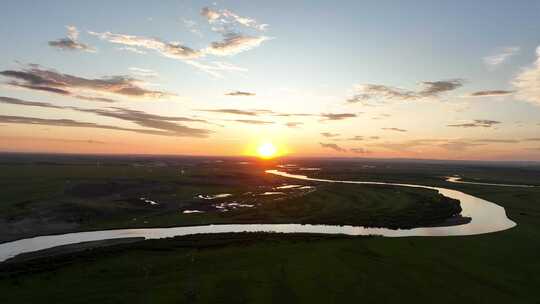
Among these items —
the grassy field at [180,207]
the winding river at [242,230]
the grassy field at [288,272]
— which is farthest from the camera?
the grassy field at [180,207]

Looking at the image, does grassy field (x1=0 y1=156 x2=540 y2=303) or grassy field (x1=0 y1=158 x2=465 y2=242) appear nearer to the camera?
grassy field (x1=0 y1=156 x2=540 y2=303)

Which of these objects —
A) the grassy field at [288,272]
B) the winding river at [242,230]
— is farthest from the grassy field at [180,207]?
the grassy field at [288,272]

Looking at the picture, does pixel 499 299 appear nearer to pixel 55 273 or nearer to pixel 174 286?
pixel 174 286

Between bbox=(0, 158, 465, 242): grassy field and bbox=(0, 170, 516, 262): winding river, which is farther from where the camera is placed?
bbox=(0, 158, 465, 242): grassy field

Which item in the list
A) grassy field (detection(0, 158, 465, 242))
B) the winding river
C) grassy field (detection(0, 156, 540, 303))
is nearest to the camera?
grassy field (detection(0, 156, 540, 303))

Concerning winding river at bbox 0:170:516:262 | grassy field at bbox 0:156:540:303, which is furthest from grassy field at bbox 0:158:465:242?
grassy field at bbox 0:156:540:303

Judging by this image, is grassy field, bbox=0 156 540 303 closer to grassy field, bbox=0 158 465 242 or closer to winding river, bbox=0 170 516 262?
winding river, bbox=0 170 516 262

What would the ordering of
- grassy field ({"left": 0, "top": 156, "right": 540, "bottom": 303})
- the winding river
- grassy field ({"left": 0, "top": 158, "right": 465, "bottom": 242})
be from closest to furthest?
grassy field ({"left": 0, "top": 156, "right": 540, "bottom": 303})
the winding river
grassy field ({"left": 0, "top": 158, "right": 465, "bottom": 242})

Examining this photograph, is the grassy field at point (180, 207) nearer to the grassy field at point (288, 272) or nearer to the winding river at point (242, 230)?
the winding river at point (242, 230)
